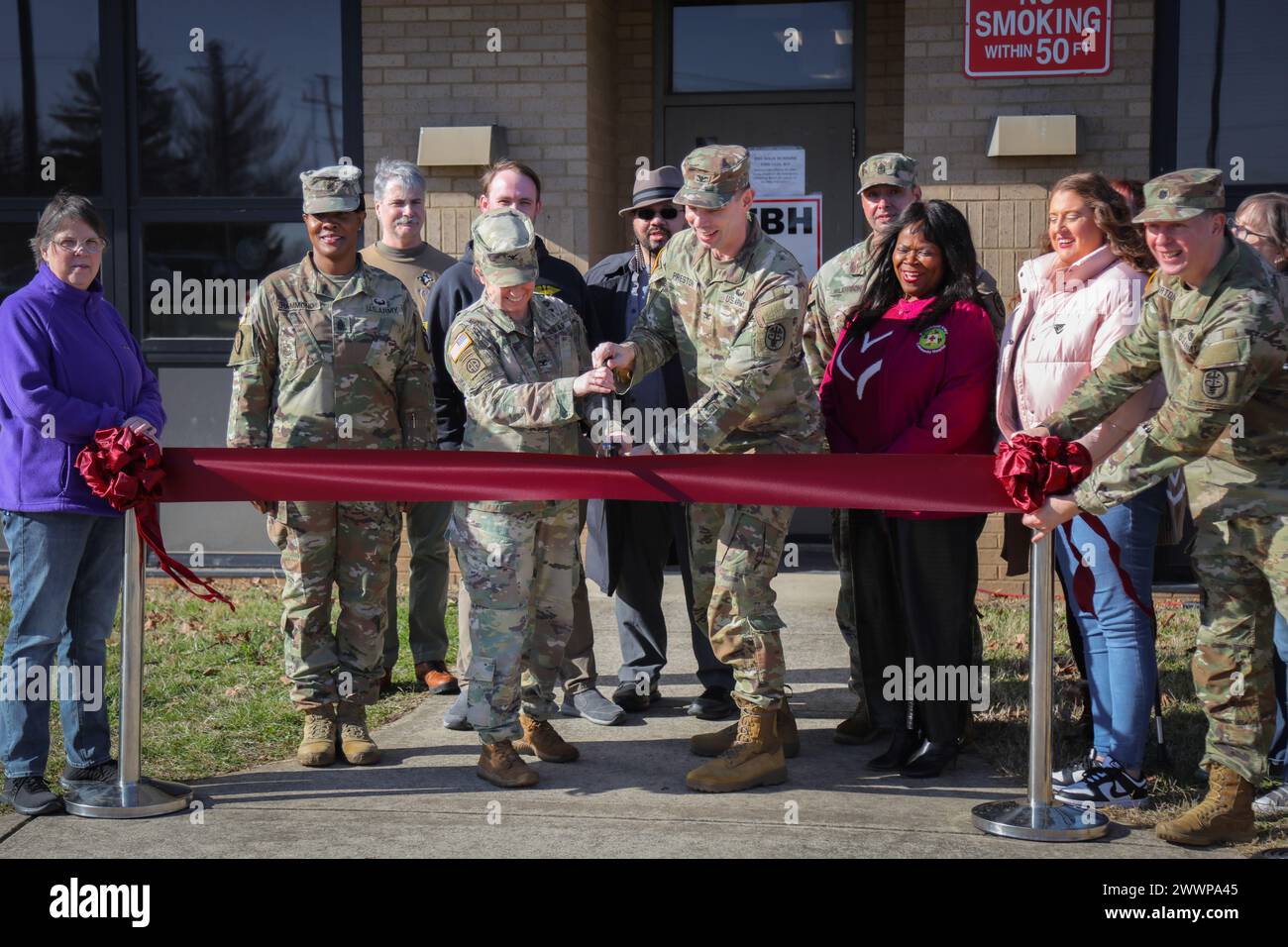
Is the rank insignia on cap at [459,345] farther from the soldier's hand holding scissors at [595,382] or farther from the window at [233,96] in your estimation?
the window at [233,96]

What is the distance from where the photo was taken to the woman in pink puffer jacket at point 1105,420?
4.98 m

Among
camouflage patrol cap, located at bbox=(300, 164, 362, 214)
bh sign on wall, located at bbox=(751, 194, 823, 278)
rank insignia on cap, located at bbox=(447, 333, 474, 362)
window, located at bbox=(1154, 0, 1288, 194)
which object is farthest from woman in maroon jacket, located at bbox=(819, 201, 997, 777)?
bh sign on wall, located at bbox=(751, 194, 823, 278)

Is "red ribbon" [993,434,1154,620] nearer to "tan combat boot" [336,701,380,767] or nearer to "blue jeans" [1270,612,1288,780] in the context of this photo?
"blue jeans" [1270,612,1288,780]

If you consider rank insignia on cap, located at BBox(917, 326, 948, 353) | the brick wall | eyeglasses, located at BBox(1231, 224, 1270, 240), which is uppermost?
the brick wall

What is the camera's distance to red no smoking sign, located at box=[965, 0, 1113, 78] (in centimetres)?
786

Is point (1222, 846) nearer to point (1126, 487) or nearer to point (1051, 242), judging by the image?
point (1126, 487)

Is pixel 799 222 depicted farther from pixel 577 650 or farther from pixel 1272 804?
pixel 1272 804

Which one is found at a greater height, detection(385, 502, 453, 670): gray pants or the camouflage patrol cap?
the camouflage patrol cap

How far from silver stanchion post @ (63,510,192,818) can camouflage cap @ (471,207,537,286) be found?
1463 millimetres

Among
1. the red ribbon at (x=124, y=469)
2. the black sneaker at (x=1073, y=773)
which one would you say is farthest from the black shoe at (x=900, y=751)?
the red ribbon at (x=124, y=469)

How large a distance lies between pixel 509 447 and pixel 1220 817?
2.61 meters

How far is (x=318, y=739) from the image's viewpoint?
17.9 feet

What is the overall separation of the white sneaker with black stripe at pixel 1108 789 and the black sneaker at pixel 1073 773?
0.03m

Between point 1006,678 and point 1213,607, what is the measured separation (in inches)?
84.7
